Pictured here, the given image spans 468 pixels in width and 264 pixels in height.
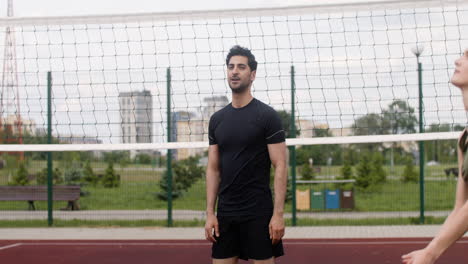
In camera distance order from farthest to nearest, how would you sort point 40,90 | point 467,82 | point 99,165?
point 99,165, point 40,90, point 467,82

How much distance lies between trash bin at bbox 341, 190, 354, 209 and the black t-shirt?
9.88 meters

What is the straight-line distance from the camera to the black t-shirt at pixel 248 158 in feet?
12.3

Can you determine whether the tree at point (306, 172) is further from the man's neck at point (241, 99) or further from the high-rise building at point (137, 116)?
the man's neck at point (241, 99)

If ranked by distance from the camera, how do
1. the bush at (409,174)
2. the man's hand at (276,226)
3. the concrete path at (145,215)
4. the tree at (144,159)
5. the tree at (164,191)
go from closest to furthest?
1. the man's hand at (276,226)
2. the concrete path at (145,215)
3. the tree at (164,191)
4. the tree at (144,159)
5. the bush at (409,174)

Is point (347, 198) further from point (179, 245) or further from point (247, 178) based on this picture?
point (247, 178)

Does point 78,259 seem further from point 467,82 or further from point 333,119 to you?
point 467,82

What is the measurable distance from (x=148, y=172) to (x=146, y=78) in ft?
18.4

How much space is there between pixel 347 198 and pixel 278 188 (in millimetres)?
10054

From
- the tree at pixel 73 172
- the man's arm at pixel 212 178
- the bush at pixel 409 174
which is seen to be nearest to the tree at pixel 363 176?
the bush at pixel 409 174

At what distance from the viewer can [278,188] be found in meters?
3.71

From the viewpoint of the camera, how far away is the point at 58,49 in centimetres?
839

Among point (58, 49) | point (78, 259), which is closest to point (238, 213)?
point (78, 259)

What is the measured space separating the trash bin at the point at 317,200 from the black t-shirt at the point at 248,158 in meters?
9.13

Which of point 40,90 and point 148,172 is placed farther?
point 148,172
